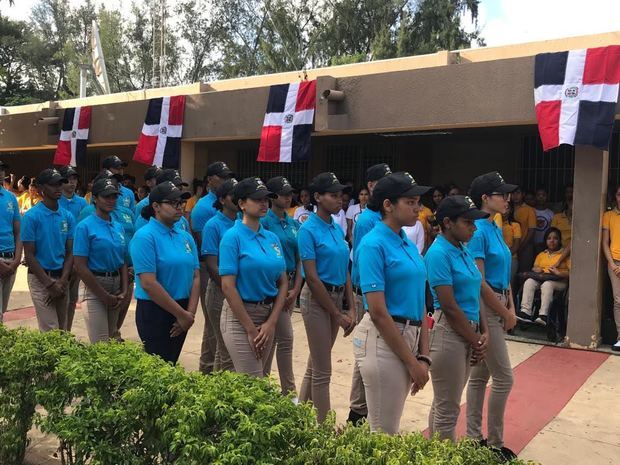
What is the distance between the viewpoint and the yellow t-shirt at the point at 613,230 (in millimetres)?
7207

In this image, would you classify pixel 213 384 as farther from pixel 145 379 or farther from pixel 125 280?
pixel 125 280

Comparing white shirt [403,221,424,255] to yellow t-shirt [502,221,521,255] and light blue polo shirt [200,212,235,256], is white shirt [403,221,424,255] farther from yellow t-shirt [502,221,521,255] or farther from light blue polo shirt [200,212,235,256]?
light blue polo shirt [200,212,235,256]

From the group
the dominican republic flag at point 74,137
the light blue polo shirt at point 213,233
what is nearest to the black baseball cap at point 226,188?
the light blue polo shirt at point 213,233

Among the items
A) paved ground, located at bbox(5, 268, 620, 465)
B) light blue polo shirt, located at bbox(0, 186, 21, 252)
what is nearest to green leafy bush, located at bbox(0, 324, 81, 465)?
paved ground, located at bbox(5, 268, 620, 465)

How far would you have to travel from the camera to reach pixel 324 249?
4.40m

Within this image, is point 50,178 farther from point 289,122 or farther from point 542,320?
point 542,320

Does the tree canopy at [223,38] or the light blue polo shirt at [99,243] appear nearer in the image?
the light blue polo shirt at [99,243]

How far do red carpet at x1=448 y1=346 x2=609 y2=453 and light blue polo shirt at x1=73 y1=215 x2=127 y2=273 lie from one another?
3.08 m

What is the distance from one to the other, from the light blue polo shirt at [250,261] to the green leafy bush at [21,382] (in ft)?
3.35

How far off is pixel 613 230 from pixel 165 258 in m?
5.51

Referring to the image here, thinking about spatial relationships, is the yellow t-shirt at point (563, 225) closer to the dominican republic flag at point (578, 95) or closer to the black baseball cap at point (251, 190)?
the dominican republic flag at point (578, 95)

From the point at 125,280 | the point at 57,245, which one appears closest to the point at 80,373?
the point at 125,280

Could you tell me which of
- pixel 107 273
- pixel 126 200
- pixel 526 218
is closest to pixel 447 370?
pixel 107 273

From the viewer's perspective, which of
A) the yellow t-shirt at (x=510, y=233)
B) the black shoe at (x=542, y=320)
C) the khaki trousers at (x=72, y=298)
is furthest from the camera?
the yellow t-shirt at (x=510, y=233)
